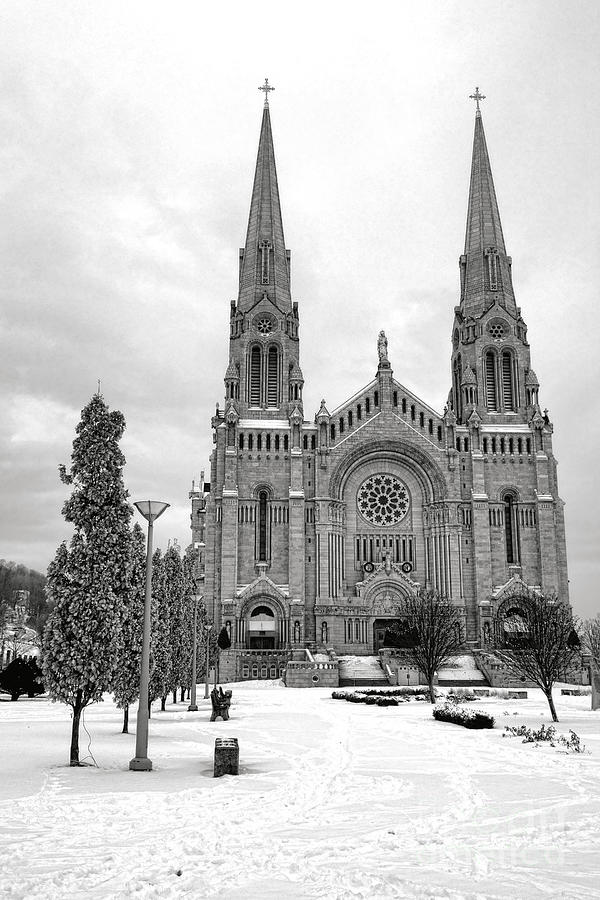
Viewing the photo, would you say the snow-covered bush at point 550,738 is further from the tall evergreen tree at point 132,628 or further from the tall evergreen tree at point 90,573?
the tall evergreen tree at point 90,573

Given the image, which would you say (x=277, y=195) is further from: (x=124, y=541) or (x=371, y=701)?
(x=124, y=541)

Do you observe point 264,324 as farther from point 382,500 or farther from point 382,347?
point 382,500

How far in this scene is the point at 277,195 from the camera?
74.1 metres

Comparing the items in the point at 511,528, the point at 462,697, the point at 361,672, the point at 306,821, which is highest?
the point at 511,528

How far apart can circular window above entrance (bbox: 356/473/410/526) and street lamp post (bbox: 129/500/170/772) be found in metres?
48.5

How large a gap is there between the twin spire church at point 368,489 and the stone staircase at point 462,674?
4.44m

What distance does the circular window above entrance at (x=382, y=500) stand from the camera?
2598 inches

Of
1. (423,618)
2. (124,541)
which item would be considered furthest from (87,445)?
(423,618)

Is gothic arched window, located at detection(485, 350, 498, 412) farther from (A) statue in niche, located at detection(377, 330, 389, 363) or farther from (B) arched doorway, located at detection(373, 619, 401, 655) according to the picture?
(B) arched doorway, located at detection(373, 619, 401, 655)

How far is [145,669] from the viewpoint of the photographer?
17422 mm

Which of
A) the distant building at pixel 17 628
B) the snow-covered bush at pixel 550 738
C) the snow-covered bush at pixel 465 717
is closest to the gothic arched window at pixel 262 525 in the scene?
the snow-covered bush at pixel 465 717

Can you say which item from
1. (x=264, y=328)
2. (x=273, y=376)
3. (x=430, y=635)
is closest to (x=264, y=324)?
(x=264, y=328)

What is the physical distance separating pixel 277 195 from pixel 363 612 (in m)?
38.4

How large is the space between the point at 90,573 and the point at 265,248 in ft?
186
